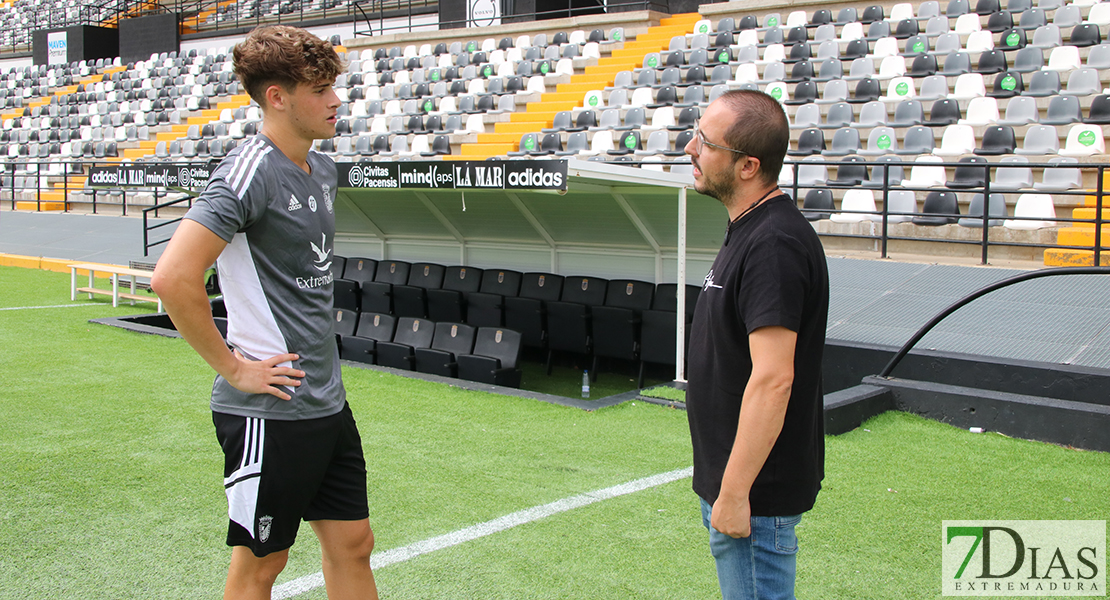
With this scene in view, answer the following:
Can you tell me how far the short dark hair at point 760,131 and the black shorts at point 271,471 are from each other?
52.2 inches

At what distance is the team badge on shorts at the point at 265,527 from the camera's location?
2365mm

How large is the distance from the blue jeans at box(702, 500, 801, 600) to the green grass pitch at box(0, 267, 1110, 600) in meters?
1.50

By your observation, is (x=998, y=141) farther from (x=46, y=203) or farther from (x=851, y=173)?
(x=46, y=203)

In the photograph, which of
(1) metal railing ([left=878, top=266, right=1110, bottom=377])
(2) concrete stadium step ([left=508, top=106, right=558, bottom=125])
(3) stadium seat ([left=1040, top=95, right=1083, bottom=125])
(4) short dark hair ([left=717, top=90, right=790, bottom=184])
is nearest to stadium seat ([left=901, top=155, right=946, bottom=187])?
(3) stadium seat ([left=1040, top=95, right=1083, bottom=125])

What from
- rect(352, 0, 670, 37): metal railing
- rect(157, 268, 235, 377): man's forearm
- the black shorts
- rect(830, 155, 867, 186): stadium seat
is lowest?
the black shorts

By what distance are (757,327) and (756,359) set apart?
0.08m

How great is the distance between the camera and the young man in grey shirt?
87.5 inches

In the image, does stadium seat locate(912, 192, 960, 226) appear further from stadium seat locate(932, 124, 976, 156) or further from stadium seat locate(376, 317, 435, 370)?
stadium seat locate(376, 317, 435, 370)

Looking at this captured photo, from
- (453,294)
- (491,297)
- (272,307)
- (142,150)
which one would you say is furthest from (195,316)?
(142,150)

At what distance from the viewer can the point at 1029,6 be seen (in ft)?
50.9

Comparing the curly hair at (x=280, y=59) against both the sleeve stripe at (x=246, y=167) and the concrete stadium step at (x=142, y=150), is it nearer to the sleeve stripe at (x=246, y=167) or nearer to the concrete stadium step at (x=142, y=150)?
the sleeve stripe at (x=246, y=167)

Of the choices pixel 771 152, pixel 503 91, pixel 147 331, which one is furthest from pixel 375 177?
pixel 503 91

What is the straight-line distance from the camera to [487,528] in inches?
168

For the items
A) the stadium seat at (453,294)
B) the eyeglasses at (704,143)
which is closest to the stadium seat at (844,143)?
the stadium seat at (453,294)
